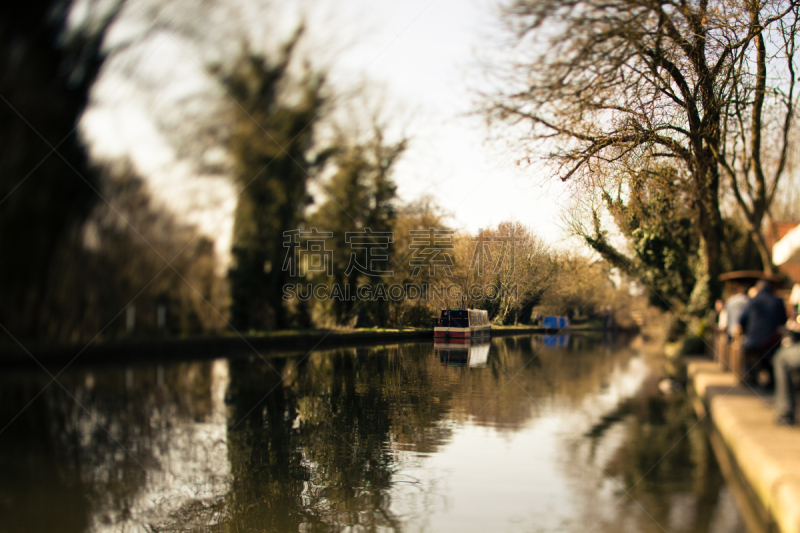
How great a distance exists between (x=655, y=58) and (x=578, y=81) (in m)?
0.16

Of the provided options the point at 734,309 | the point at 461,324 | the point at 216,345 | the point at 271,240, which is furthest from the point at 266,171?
the point at 734,309

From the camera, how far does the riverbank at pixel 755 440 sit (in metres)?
1.01

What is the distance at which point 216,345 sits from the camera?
1240mm

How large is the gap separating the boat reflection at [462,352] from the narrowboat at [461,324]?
0.01 metres

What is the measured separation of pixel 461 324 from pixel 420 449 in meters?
0.34

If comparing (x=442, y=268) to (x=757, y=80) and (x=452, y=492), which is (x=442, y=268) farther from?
(x=757, y=80)

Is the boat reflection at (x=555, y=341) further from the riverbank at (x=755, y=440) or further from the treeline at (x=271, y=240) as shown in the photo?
the riverbank at (x=755, y=440)

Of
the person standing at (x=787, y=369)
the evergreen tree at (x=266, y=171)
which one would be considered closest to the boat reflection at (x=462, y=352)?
the evergreen tree at (x=266, y=171)

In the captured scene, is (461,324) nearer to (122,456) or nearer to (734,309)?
(734,309)

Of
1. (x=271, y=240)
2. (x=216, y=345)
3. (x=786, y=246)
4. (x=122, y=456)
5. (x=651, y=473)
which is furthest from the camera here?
(x=122, y=456)

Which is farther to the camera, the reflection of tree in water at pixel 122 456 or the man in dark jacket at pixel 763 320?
the reflection of tree in water at pixel 122 456

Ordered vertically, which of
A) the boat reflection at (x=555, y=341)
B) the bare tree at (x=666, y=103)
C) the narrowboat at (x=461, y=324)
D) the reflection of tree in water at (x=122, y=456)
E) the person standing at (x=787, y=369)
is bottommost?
the reflection of tree in water at (x=122, y=456)

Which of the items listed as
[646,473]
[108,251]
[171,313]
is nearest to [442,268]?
[171,313]

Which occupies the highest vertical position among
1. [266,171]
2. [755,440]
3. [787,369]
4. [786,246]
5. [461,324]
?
[266,171]
